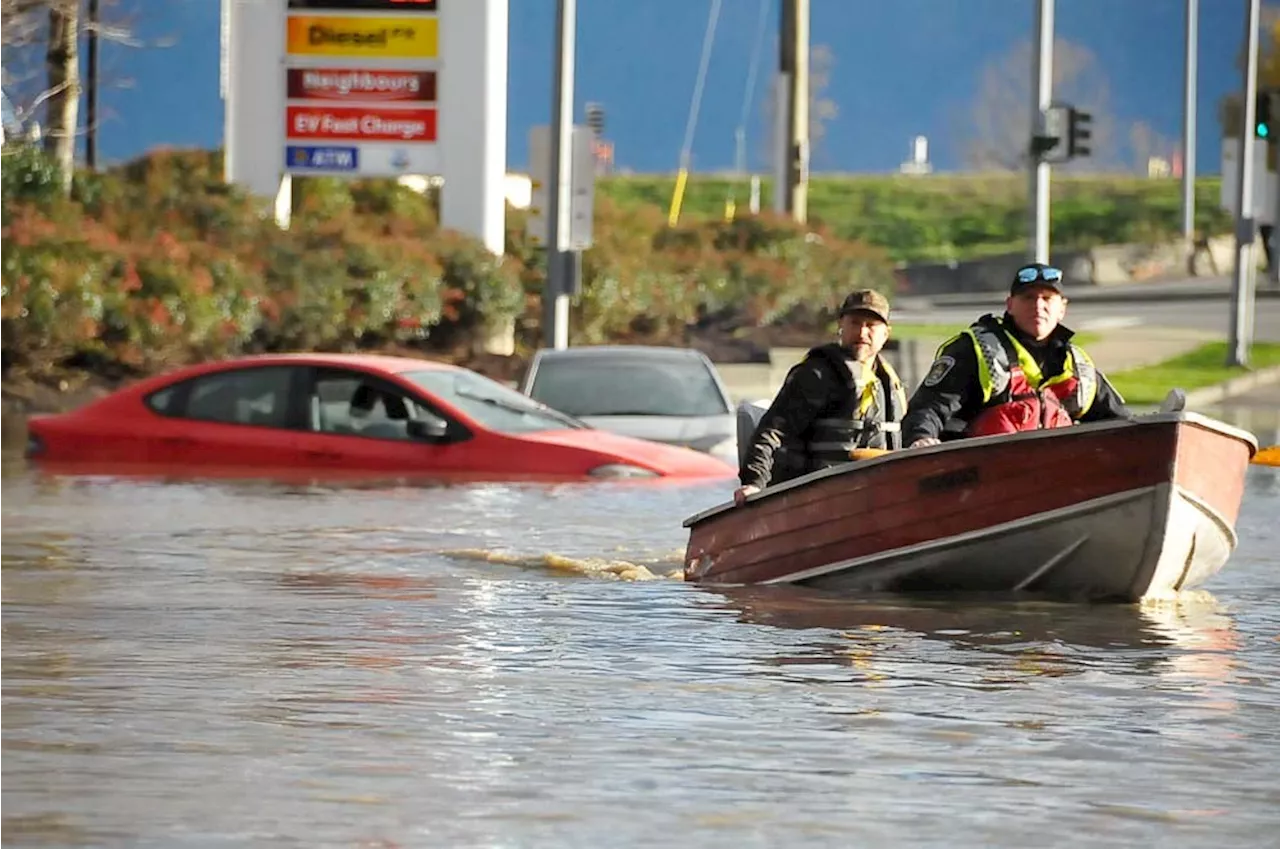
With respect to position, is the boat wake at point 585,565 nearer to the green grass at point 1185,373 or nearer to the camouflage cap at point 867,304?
the camouflage cap at point 867,304

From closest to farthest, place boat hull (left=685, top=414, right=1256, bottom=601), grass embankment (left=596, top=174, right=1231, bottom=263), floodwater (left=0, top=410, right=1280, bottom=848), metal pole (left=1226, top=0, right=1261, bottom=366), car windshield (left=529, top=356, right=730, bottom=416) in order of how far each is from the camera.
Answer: floodwater (left=0, top=410, right=1280, bottom=848), boat hull (left=685, top=414, right=1256, bottom=601), car windshield (left=529, top=356, right=730, bottom=416), metal pole (left=1226, top=0, right=1261, bottom=366), grass embankment (left=596, top=174, right=1231, bottom=263)

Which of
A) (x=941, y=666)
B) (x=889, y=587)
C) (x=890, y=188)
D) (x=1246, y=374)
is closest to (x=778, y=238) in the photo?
(x=1246, y=374)

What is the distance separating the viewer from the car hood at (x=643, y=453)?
73.4 ft

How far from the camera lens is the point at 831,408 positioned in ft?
50.1

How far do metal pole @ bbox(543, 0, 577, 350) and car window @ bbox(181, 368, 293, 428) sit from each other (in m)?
7.85

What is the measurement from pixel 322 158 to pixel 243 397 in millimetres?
14182

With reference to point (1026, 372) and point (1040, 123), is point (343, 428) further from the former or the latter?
point (1040, 123)

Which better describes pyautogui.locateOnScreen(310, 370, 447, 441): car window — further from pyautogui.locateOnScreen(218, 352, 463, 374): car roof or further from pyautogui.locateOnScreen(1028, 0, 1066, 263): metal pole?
pyautogui.locateOnScreen(1028, 0, 1066, 263): metal pole

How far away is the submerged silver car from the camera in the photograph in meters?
24.1

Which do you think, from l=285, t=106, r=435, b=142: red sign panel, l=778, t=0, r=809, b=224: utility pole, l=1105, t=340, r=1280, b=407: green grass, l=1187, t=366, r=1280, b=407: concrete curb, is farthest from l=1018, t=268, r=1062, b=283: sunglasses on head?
l=778, t=0, r=809, b=224: utility pole

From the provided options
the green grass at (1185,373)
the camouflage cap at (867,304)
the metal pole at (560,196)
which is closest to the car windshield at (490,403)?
the metal pole at (560,196)

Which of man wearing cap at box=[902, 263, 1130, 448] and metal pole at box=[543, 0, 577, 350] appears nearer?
man wearing cap at box=[902, 263, 1130, 448]

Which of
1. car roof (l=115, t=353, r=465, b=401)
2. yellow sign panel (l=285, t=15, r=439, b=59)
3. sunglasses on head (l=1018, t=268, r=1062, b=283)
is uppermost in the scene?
yellow sign panel (l=285, t=15, r=439, b=59)

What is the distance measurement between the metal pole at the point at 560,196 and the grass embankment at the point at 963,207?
46082 millimetres
